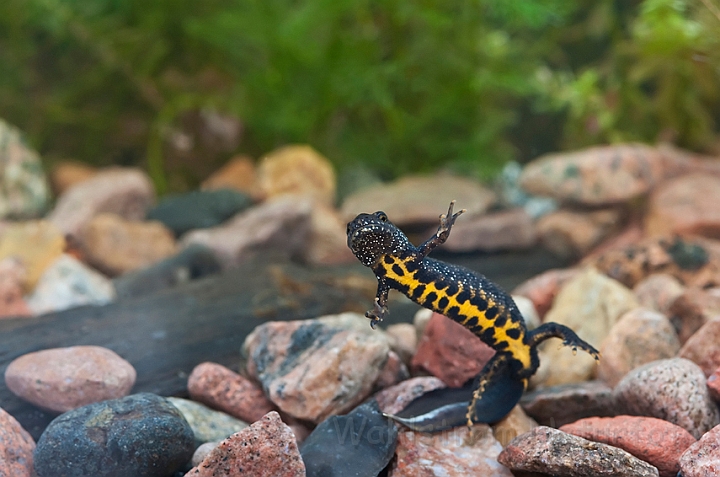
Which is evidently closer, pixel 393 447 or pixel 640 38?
pixel 393 447

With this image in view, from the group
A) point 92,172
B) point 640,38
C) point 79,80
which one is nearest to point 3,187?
point 92,172

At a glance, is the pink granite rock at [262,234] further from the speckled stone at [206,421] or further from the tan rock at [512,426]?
the tan rock at [512,426]

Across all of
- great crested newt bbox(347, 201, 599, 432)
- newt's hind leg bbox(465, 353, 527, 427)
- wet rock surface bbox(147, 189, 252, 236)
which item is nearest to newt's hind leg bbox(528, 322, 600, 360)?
great crested newt bbox(347, 201, 599, 432)

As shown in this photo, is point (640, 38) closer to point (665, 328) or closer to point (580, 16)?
point (580, 16)

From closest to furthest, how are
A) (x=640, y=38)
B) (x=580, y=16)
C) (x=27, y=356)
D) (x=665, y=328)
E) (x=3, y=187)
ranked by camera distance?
1. (x=27, y=356)
2. (x=665, y=328)
3. (x=3, y=187)
4. (x=640, y=38)
5. (x=580, y=16)

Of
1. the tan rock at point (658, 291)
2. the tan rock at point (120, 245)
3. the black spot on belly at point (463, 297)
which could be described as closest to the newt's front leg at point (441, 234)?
the black spot on belly at point (463, 297)

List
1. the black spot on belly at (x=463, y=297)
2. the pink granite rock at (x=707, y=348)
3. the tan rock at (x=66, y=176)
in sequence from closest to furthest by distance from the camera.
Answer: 1. the black spot on belly at (x=463, y=297)
2. the pink granite rock at (x=707, y=348)
3. the tan rock at (x=66, y=176)
